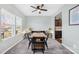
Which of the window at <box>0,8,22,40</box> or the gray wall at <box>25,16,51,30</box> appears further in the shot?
the gray wall at <box>25,16,51,30</box>

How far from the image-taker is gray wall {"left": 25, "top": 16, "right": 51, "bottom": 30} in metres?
8.26

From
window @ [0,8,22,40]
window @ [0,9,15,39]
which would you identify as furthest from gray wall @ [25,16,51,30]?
window @ [0,9,15,39]

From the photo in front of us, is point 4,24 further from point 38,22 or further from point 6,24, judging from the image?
point 38,22

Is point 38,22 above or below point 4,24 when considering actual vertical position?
above

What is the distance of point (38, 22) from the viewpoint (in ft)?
27.7

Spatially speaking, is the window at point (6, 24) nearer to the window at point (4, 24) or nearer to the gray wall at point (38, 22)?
the window at point (4, 24)

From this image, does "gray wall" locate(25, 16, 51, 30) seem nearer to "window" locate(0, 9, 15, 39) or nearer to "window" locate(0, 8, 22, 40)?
"window" locate(0, 8, 22, 40)

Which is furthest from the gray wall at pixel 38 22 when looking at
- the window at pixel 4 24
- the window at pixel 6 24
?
the window at pixel 4 24

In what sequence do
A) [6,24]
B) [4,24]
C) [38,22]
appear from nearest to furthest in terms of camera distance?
[4,24] → [6,24] → [38,22]

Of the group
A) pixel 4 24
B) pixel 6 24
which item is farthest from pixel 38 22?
pixel 4 24

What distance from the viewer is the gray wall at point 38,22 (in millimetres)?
8258

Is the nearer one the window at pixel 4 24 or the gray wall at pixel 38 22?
the window at pixel 4 24
